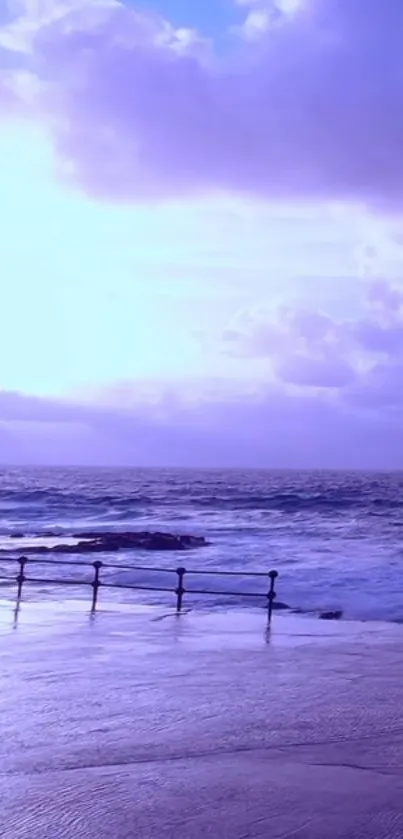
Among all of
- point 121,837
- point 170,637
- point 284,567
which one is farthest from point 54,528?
point 121,837

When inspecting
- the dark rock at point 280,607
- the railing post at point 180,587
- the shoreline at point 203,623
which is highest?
→ the railing post at point 180,587

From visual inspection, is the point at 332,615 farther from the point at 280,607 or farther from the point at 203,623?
the point at 203,623

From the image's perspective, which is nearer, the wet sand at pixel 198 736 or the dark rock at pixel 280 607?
the wet sand at pixel 198 736

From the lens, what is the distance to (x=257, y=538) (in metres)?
41.0

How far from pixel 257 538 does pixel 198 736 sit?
33.3m

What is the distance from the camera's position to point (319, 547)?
35781 millimetres

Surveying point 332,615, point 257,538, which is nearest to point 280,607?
point 332,615

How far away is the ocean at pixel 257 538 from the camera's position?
2234 centimetres

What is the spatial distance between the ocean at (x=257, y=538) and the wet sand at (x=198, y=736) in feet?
14.4

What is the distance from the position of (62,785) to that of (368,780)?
224cm

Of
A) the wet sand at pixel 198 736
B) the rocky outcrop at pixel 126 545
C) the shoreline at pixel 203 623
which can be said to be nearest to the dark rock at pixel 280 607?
the shoreline at pixel 203 623

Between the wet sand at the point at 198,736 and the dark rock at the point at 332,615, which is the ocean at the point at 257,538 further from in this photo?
the wet sand at the point at 198,736

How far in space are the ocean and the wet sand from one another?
4381 millimetres

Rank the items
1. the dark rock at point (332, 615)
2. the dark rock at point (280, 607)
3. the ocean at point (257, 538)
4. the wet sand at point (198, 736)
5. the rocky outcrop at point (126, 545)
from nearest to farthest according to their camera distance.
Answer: the wet sand at point (198, 736) → the dark rock at point (332, 615) → the dark rock at point (280, 607) → the ocean at point (257, 538) → the rocky outcrop at point (126, 545)
